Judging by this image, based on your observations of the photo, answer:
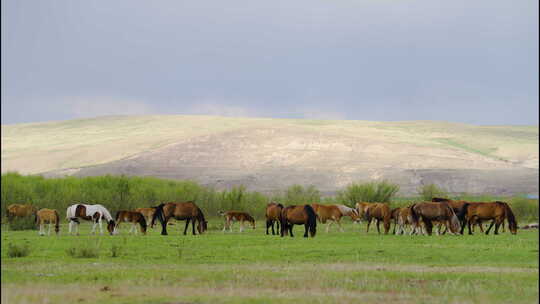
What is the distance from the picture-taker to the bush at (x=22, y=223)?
40.9 meters

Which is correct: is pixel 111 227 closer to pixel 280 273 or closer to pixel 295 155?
pixel 280 273

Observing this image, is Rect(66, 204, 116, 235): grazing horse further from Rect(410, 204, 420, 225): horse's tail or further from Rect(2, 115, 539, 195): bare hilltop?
Rect(2, 115, 539, 195): bare hilltop

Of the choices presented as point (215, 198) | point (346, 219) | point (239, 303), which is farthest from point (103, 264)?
point (215, 198)

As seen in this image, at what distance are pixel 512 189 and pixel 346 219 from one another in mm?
53849

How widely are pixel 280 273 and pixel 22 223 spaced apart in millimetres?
25903

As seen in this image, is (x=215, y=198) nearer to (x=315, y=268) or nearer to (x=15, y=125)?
(x=315, y=268)

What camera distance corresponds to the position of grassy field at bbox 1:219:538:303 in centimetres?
1488

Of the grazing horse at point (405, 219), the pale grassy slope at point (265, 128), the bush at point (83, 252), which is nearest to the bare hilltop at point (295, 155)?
the pale grassy slope at point (265, 128)

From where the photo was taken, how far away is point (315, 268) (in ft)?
65.5

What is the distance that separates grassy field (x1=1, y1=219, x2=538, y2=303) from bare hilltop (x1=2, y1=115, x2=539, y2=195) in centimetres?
7512

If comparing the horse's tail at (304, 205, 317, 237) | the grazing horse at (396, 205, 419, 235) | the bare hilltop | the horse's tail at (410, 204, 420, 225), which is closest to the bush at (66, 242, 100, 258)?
the horse's tail at (304, 205, 317, 237)

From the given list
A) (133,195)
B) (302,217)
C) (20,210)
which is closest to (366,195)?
(133,195)

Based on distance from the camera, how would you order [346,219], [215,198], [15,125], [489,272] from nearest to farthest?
[489,272] → [346,219] → [215,198] → [15,125]

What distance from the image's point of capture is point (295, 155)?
4688 inches
